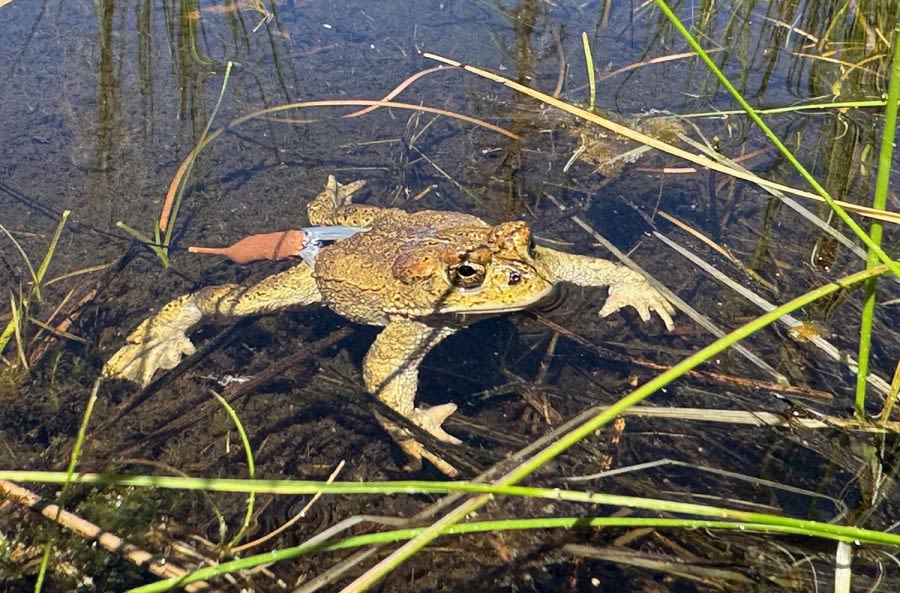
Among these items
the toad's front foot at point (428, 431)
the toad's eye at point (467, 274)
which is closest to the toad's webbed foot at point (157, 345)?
the toad's front foot at point (428, 431)

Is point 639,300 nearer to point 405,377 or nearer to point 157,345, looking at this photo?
point 405,377

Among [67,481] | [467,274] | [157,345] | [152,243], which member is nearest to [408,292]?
[467,274]

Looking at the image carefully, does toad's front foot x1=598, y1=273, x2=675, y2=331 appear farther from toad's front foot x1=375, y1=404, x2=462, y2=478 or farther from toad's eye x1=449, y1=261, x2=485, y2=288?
toad's front foot x1=375, y1=404, x2=462, y2=478

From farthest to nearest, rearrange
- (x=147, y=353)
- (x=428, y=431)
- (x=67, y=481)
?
1. (x=147, y=353)
2. (x=428, y=431)
3. (x=67, y=481)

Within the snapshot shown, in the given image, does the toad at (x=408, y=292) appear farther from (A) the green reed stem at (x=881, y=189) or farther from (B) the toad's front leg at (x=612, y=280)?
(A) the green reed stem at (x=881, y=189)

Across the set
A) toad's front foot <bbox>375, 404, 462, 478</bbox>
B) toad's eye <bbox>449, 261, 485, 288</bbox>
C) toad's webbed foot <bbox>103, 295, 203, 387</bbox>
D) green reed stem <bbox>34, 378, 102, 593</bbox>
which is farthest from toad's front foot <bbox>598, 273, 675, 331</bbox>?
green reed stem <bbox>34, 378, 102, 593</bbox>
